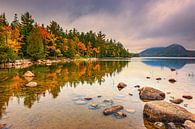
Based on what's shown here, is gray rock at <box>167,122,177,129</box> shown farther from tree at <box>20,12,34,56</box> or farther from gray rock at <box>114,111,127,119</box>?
tree at <box>20,12,34,56</box>

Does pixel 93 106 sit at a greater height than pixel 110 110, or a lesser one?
lesser

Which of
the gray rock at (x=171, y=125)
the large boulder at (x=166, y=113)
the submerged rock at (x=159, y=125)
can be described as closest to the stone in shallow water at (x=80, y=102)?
the large boulder at (x=166, y=113)

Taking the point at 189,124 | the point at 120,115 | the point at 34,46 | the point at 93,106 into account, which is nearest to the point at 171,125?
the point at 189,124

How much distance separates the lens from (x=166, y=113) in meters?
12.5

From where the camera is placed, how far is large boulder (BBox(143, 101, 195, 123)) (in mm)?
12180

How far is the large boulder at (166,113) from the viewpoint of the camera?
12180mm

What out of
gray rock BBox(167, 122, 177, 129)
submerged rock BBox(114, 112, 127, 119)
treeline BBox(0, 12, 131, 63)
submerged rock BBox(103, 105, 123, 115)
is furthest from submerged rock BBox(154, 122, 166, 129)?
treeline BBox(0, 12, 131, 63)

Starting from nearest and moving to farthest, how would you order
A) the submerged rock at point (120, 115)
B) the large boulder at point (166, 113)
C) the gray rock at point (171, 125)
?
the gray rock at point (171, 125)
the large boulder at point (166, 113)
the submerged rock at point (120, 115)

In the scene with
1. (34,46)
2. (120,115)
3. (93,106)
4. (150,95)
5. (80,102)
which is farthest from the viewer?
(34,46)

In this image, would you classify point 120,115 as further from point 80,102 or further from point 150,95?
point 150,95

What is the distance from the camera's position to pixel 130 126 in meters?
11.8

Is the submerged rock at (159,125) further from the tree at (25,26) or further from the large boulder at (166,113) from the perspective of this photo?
the tree at (25,26)

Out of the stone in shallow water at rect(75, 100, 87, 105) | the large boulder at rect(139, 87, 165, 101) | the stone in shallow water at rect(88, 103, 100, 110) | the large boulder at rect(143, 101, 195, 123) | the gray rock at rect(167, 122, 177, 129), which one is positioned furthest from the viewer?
the large boulder at rect(139, 87, 165, 101)

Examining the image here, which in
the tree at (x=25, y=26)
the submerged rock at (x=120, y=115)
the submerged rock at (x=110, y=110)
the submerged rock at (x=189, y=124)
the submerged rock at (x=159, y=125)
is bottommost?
the submerged rock at (x=159, y=125)
